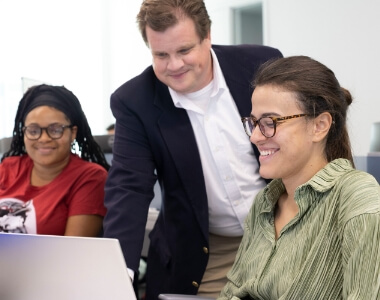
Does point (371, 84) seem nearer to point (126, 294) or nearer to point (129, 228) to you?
point (129, 228)

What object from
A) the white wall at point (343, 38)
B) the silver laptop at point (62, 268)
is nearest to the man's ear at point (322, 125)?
the silver laptop at point (62, 268)

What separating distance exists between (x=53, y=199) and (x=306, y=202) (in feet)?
3.52

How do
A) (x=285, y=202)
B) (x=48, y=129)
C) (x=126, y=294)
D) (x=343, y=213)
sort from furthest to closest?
1. (x=48, y=129)
2. (x=285, y=202)
3. (x=343, y=213)
4. (x=126, y=294)

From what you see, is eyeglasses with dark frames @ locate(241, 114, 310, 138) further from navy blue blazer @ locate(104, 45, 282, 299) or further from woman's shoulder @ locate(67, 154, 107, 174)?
woman's shoulder @ locate(67, 154, 107, 174)

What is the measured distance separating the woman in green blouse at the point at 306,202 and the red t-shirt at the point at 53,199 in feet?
2.41

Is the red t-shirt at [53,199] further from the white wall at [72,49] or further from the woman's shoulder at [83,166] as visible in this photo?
the white wall at [72,49]

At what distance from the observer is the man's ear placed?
1.24 m

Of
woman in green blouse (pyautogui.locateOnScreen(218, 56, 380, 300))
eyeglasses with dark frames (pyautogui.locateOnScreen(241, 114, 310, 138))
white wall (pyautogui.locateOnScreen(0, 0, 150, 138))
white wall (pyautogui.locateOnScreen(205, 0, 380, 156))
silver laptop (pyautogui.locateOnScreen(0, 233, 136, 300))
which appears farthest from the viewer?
white wall (pyautogui.locateOnScreen(0, 0, 150, 138))

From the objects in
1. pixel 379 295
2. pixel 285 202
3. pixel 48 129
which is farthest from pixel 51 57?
pixel 379 295

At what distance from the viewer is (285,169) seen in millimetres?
1246

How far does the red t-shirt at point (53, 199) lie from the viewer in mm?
1922

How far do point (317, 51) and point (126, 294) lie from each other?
437 cm

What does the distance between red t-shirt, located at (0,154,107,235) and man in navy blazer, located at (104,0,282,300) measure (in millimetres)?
366

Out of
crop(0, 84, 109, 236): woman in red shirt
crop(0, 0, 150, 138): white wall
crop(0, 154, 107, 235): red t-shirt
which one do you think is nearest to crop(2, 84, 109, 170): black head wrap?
crop(0, 84, 109, 236): woman in red shirt
